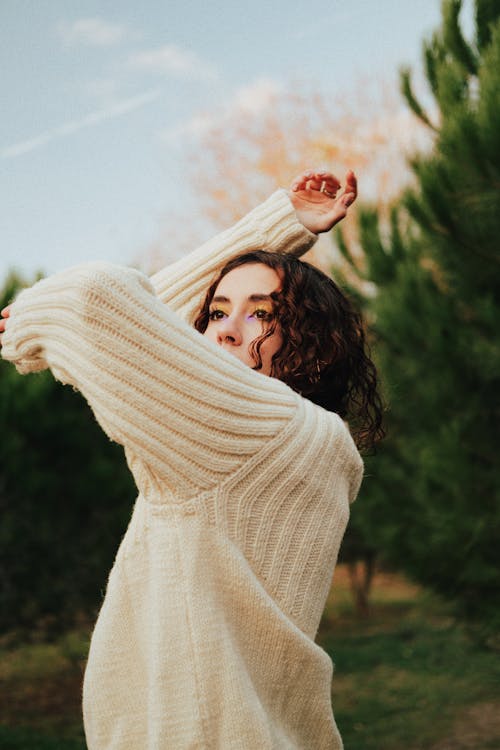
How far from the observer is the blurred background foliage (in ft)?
16.2

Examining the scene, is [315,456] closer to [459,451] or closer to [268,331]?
[268,331]

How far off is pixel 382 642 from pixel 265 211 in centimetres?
747

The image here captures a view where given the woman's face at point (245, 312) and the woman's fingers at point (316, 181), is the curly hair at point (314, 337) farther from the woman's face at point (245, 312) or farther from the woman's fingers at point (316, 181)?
the woman's fingers at point (316, 181)

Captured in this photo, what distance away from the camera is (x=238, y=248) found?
192 cm

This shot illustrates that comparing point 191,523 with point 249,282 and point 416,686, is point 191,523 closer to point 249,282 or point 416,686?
point 249,282

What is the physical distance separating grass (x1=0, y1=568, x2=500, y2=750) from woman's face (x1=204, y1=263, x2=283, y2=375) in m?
3.74

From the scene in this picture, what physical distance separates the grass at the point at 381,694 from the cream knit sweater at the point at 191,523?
148 inches

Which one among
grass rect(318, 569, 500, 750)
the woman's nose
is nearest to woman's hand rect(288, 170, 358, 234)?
the woman's nose

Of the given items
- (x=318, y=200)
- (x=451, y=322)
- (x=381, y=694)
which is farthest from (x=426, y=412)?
(x=318, y=200)

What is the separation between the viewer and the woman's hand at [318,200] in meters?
1.93

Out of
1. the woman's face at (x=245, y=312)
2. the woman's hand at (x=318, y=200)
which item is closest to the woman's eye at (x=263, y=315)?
the woman's face at (x=245, y=312)

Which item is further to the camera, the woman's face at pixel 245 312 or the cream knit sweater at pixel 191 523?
the woman's face at pixel 245 312

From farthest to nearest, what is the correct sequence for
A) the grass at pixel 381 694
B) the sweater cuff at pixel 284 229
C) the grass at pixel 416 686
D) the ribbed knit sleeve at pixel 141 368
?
the grass at pixel 416 686, the grass at pixel 381 694, the sweater cuff at pixel 284 229, the ribbed knit sleeve at pixel 141 368

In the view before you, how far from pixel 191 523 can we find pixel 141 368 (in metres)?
0.24
